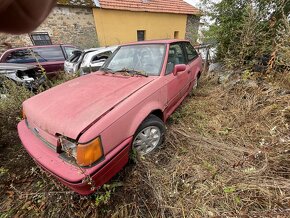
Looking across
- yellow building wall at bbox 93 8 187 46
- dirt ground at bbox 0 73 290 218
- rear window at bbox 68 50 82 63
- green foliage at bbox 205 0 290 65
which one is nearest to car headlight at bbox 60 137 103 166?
dirt ground at bbox 0 73 290 218

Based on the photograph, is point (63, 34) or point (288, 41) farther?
point (63, 34)

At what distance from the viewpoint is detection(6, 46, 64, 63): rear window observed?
21.1 feet

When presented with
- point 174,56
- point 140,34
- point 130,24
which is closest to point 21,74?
point 174,56

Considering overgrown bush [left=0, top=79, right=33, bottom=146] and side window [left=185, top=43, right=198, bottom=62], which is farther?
side window [left=185, top=43, right=198, bottom=62]

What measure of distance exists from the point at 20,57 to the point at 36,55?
1.80 feet

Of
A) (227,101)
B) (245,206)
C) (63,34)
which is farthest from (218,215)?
(63,34)

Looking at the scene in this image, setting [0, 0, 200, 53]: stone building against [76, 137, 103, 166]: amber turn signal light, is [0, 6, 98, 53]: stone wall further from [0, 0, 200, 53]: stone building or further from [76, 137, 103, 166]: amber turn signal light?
[76, 137, 103, 166]: amber turn signal light

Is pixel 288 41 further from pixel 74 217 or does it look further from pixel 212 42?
pixel 74 217

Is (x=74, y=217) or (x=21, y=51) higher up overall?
(x=21, y=51)

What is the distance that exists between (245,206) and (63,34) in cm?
1329

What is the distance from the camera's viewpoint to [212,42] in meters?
6.92

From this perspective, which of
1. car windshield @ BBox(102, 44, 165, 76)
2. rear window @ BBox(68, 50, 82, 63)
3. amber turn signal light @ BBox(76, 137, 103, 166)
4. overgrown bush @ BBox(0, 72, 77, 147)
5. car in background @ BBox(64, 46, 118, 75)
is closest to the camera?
amber turn signal light @ BBox(76, 137, 103, 166)

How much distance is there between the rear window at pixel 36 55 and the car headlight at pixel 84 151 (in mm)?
5709

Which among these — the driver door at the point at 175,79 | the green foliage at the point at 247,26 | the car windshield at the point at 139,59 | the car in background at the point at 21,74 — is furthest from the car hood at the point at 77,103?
the green foliage at the point at 247,26
